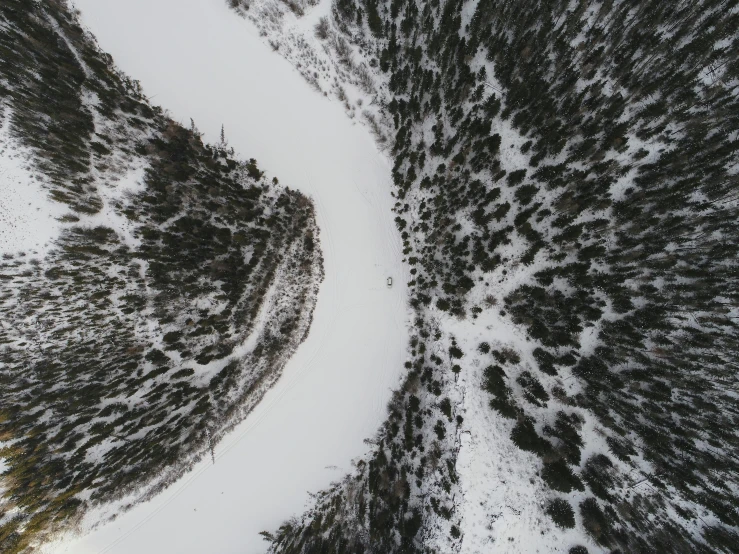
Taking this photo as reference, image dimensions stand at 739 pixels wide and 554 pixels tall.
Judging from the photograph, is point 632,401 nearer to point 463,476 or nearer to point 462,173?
point 463,476

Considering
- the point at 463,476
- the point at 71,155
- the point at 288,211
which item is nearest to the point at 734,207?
the point at 463,476

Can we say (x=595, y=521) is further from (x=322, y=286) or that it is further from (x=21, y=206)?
(x=21, y=206)

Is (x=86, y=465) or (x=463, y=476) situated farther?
(x=86, y=465)

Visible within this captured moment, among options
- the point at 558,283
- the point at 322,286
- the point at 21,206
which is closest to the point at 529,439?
the point at 558,283

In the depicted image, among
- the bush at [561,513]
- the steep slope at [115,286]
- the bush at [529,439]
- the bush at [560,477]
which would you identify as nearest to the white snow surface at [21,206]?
the steep slope at [115,286]

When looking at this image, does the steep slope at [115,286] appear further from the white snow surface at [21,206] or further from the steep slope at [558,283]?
the steep slope at [558,283]

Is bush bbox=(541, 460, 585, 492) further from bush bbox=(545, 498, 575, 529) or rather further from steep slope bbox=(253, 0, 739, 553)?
bush bbox=(545, 498, 575, 529)

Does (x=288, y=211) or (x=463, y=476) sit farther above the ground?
(x=288, y=211)
